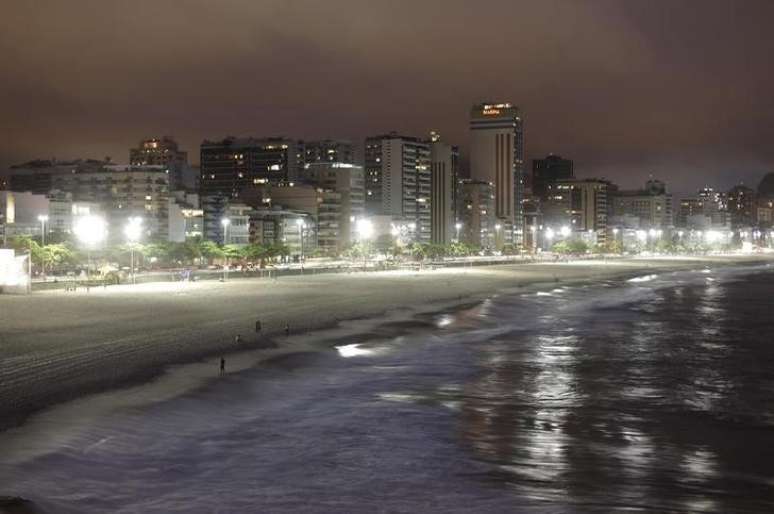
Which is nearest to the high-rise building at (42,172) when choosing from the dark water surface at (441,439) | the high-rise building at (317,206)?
the high-rise building at (317,206)

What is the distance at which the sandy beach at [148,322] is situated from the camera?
22.6 meters

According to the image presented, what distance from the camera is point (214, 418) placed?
62.6ft

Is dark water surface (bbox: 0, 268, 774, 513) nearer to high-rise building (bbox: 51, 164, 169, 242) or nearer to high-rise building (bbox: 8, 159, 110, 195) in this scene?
high-rise building (bbox: 51, 164, 169, 242)

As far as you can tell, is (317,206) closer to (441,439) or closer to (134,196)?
(134,196)

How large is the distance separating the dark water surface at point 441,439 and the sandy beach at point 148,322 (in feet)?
10.0

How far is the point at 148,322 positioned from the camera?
3525 centimetres

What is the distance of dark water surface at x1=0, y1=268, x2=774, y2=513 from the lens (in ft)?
44.8

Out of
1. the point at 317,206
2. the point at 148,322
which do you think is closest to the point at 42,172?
the point at 317,206

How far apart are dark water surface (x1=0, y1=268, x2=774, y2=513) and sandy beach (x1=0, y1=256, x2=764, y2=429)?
306cm

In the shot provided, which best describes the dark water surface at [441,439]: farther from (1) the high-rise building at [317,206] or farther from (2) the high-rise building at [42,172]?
(2) the high-rise building at [42,172]

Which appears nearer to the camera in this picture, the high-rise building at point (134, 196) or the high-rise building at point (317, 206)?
the high-rise building at point (134, 196)

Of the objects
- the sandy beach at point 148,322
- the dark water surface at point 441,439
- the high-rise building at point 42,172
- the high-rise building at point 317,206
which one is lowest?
the dark water surface at point 441,439

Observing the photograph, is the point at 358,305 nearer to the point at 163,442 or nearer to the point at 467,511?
the point at 163,442

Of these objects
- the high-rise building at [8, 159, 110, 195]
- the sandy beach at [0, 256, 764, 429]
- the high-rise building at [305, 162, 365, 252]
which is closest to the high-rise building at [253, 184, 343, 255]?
the high-rise building at [305, 162, 365, 252]
